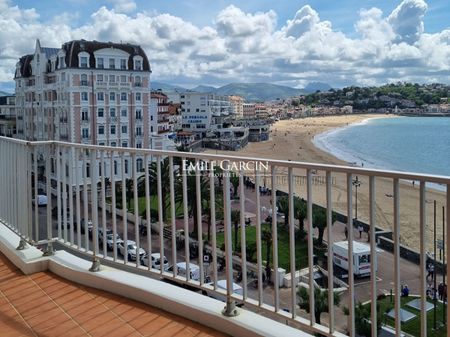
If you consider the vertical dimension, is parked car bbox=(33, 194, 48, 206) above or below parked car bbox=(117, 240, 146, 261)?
above

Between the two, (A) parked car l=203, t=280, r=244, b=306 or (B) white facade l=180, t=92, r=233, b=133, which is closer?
(A) parked car l=203, t=280, r=244, b=306

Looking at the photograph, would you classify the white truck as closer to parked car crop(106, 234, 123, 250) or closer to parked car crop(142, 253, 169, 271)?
parked car crop(142, 253, 169, 271)

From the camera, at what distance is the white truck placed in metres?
2.02

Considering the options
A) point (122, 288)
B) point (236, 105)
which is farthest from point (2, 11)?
point (236, 105)

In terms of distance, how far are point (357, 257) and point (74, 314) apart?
5.74ft

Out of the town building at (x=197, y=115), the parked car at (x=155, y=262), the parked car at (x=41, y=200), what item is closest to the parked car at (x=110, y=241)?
the parked car at (x=155, y=262)

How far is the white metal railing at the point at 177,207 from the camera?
202 centimetres

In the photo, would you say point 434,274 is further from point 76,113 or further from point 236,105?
point 236,105

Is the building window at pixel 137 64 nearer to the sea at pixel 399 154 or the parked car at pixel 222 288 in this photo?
the sea at pixel 399 154

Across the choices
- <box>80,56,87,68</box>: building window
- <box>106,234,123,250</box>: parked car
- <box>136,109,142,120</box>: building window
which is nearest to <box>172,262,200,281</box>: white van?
<box>106,234,123,250</box>: parked car

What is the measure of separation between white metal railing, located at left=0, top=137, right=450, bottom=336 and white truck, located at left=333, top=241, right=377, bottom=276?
1.8 inches

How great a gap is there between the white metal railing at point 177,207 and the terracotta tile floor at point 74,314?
25 centimetres

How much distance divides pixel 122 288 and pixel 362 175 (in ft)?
6.05

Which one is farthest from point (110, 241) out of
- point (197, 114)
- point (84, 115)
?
point (197, 114)
